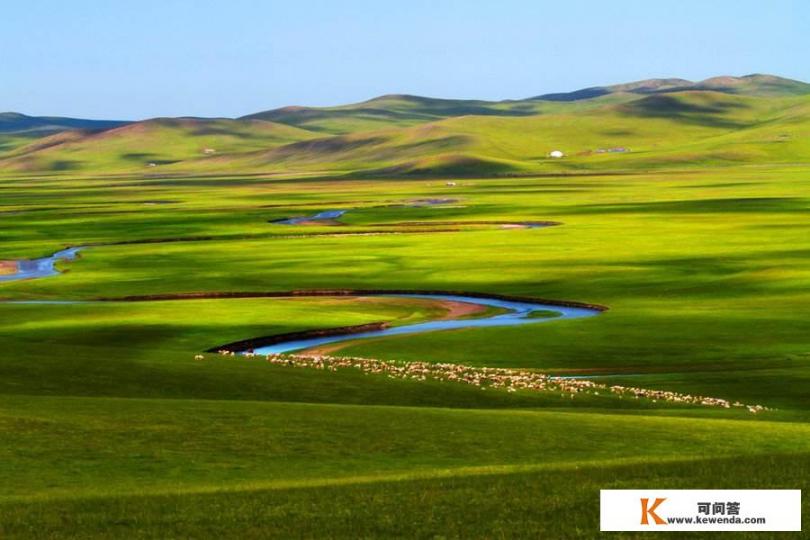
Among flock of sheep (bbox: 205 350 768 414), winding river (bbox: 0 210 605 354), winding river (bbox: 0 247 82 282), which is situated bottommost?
winding river (bbox: 0 247 82 282)

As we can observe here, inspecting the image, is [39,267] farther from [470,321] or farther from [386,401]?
[386,401]

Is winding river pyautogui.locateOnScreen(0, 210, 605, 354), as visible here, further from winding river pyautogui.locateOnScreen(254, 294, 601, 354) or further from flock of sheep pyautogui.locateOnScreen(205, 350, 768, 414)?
flock of sheep pyautogui.locateOnScreen(205, 350, 768, 414)

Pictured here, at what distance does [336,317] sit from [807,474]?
4688cm

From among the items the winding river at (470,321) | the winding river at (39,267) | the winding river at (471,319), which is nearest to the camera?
the winding river at (470,321)

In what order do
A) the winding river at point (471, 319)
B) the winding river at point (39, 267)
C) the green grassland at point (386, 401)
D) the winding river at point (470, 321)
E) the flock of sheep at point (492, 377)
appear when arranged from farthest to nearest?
the winding river at point (39, 267) → the winding river at point (471, 319) → the winding river at point (470, 321) → the flock of sheep at point (492, 377) → the green grassland at point (386, 401)

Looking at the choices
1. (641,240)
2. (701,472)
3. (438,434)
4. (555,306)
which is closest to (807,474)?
(701,472)

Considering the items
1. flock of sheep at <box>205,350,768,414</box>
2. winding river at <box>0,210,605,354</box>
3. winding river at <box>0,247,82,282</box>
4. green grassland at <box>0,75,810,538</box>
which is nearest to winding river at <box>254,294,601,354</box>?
winding river at <box>0,210,605,354</box>

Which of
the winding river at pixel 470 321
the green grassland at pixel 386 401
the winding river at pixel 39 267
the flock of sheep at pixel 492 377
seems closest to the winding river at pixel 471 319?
the winding river at pixel 470 321

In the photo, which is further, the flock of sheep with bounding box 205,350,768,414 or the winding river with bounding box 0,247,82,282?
the winding river with bounding box 0,247,82,282

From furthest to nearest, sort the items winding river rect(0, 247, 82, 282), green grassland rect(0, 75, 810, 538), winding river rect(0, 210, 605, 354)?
winding river rect(0, 247, 82, 282)
winding river rect(0, 210, 605, 354)
green grassland rect(0, 75, 810, 538)

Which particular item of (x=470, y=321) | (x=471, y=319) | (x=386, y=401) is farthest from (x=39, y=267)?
(x=386, y=401)

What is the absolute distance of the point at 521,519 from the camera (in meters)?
24.0

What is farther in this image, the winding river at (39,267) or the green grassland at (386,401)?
the winding river at (39,267)

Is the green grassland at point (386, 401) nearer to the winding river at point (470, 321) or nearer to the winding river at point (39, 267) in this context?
the winding river at point (470, 321)
